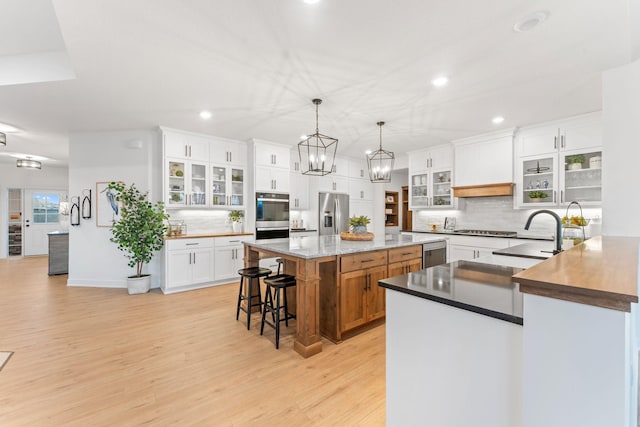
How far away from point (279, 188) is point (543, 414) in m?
5.26

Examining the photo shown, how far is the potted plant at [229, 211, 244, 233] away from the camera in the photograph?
536cm

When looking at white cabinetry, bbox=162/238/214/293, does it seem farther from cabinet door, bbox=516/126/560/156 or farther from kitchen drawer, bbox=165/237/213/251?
cabinet door, bbox=516/126/560/156

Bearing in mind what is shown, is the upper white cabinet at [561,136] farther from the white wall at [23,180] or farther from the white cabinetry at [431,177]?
the white wall at [23,180]

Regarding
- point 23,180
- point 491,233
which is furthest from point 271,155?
point 23,180

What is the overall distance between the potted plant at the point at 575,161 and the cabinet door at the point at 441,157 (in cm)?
175

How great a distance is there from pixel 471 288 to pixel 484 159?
455 cm

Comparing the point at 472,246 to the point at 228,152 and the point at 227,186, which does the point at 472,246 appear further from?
the point at 228,152

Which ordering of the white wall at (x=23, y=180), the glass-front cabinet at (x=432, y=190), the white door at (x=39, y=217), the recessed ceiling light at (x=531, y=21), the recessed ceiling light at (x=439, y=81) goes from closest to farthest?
the recessed ceiling light at (x=531, y=21)
the recessed ceiling light at (x=439, y=81)
the glass-front cabinet at (x=432, y=190)
the white wall at (x=23, y=180)
the white door at (x=39, y=217)

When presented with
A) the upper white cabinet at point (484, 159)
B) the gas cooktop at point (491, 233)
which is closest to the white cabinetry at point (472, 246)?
the gas cooktop at point (491, 233)

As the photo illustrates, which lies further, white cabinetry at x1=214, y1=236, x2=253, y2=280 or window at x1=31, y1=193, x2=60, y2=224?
window at x1=31, y1=193, x2=60, y2=224

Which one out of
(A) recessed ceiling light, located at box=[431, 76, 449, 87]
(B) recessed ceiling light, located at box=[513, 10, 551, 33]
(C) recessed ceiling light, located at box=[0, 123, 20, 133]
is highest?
(C) recessed ceiling light, located at box=[0, 123, 20, 133]

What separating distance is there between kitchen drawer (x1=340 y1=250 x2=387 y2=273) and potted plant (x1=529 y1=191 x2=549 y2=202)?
318 centimetres

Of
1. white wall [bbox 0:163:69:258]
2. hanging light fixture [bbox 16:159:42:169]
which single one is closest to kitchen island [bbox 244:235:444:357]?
hanging light fixture [bbox 16:159:42:169]

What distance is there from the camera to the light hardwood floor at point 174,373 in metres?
1.82
